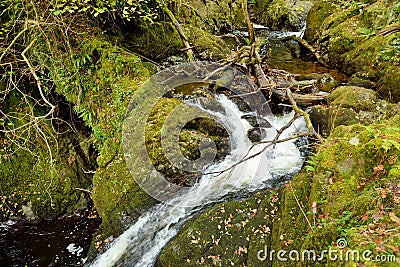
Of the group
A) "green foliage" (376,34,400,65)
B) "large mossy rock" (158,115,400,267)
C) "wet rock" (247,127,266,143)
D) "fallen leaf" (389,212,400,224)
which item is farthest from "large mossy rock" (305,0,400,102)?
"fallen leaf" (389,212,400,224)

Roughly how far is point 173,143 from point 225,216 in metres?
1.94

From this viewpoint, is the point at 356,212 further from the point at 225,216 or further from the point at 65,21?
the point at 65,21

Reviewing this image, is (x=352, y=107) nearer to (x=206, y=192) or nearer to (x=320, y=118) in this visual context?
(x=320, y=118)

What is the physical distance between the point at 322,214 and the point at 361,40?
9530 millimetres

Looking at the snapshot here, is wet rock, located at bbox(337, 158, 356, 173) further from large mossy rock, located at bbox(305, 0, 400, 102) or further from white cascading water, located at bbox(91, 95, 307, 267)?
large mossy rock, located at bbox(305, 0, 400, 102)

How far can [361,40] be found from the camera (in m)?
10.4

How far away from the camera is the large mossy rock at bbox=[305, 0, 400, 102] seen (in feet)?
24.8

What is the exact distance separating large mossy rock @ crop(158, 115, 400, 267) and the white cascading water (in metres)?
0.49

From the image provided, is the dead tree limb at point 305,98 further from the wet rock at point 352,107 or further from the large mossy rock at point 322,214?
the large mossy rock at point 322,214

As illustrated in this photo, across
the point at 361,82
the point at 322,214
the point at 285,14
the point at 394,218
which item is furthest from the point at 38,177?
the point at 285,14

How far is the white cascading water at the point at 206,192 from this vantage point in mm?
5023

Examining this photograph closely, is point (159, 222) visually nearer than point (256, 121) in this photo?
Yes

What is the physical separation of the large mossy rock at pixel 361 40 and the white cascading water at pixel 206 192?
2880 mm

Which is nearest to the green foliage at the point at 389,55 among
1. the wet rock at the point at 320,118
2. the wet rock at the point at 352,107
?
the wet rock at the point at 352,107
